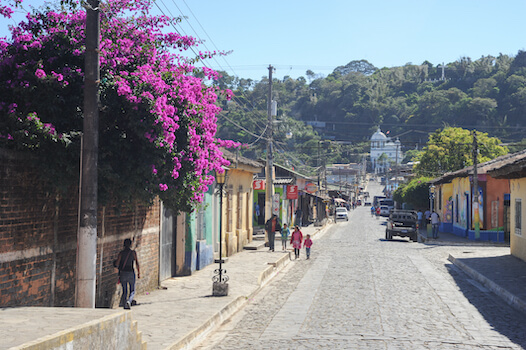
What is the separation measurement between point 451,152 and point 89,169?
52.8 meters

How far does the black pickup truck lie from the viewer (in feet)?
116

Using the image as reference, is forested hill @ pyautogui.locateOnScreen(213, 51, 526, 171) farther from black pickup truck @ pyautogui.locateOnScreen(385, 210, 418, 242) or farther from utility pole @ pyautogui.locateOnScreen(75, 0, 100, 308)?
utility pole @ pyautogui.locateOnScreen(75, 0, 100, 308)

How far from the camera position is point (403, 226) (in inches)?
1407

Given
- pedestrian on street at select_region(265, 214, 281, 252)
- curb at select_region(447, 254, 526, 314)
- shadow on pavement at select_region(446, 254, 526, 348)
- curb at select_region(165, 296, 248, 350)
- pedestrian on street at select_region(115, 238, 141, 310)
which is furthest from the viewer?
pedestrian on street at select_region(265, 214, 281, 252)

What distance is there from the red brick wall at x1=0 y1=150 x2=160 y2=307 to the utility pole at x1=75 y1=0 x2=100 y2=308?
0.81 meters

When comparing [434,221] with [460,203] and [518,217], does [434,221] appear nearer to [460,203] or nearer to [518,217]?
[460,203]

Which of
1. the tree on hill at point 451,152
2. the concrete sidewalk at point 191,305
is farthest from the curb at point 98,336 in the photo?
the tree on hill at point 451,152

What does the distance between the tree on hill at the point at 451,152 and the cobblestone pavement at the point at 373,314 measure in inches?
1500

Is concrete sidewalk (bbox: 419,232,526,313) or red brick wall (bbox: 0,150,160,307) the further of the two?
concrete sidewalk (bbox: 419,232,526,313)

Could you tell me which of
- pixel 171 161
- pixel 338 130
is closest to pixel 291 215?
pixel 171 161

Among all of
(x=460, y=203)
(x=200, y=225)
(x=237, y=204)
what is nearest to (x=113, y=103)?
(x=200, y=225)

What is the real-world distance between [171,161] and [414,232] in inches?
1053

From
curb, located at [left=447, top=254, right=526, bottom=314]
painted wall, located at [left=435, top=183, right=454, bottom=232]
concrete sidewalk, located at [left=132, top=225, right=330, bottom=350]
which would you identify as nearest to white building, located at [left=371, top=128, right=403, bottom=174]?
painted wall, located at [left=435, top=183, right=454, bottom=232]

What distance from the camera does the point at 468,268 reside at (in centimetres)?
2005
